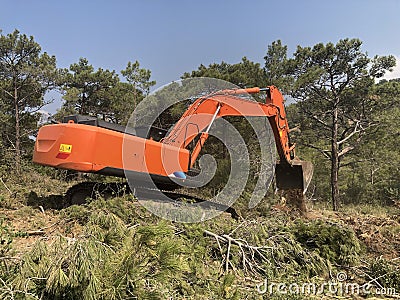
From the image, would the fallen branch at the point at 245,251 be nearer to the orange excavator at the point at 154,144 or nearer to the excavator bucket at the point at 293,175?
the orange excavator at the point at 154,144

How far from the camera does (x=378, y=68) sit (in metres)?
13.6

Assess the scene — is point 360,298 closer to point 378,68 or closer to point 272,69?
point 272,69

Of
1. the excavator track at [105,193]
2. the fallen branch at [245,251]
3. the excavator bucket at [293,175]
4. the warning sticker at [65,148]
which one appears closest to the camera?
the fallen branch at [245,251]

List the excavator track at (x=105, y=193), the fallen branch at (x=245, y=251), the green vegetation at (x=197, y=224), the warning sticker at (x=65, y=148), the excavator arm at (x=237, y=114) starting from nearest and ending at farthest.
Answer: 1. the green vegetation at (x=197, y=224)
2. the fallen branch at (x=245, y=251)
3. the warning sticker at (x=65, y=148)
4. the excavator track at (x=105, y=193)
5. the excavator arm at (x=237, y=114)

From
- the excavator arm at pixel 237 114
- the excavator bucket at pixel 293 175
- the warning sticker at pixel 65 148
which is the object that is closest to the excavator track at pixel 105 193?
the excavator arm at pixel 237 114

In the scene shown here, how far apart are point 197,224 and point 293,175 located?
3.03 metres

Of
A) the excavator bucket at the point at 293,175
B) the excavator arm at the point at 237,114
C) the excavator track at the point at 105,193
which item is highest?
the excavator arm at the point at 237,114

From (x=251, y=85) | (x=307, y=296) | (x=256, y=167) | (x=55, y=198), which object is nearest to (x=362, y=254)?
(x=307, y=296)

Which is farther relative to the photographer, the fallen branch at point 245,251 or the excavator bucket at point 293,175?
the excavator bucket at point 293,175

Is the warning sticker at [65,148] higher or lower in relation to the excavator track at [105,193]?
higher

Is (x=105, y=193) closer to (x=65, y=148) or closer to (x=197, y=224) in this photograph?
(x=65, y=148)

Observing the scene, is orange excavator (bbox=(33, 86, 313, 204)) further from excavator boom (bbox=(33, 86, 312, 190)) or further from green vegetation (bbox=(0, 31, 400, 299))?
green vegetation (bbox=(0, 31, 400, 299))

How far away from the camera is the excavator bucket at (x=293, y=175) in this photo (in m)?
6.89

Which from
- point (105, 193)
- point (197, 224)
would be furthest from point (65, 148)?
point (197, 224)
